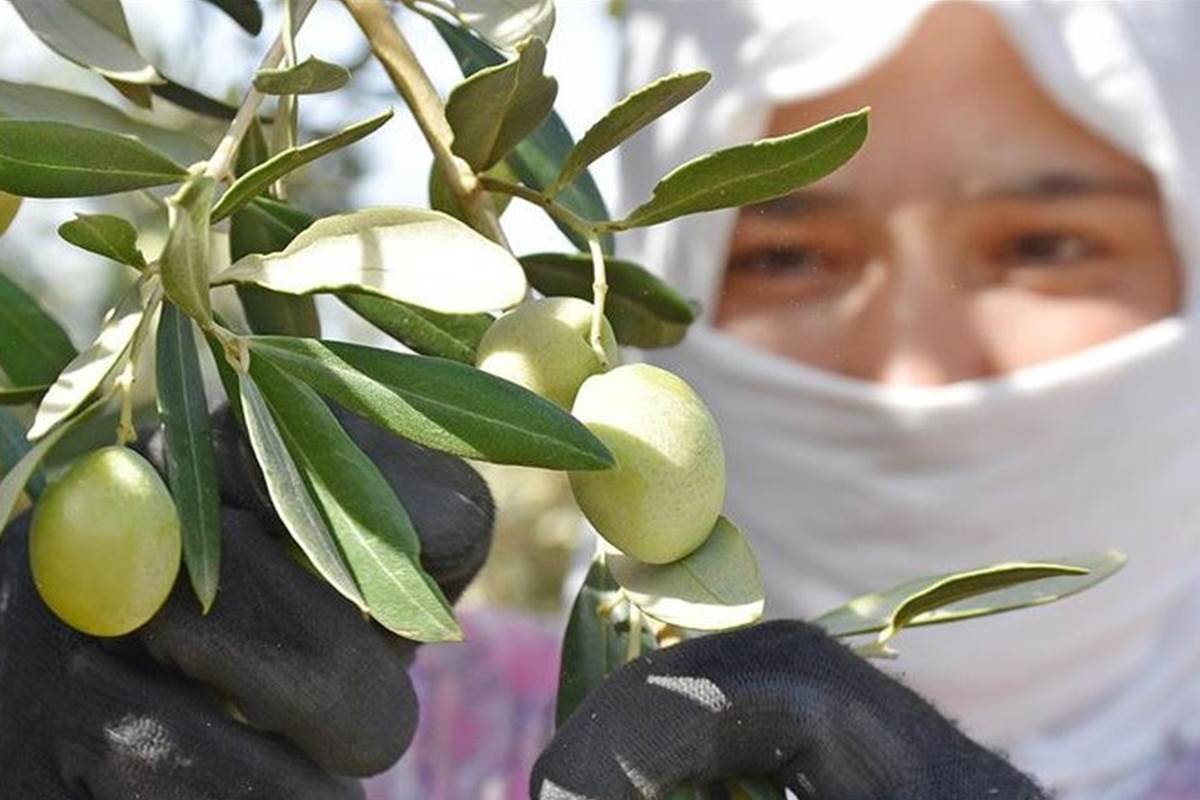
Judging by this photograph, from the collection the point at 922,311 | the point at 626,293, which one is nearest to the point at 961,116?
the point at 922,311

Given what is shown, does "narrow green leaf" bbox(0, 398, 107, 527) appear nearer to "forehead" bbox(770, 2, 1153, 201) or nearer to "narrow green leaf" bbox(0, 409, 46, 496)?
"narrow green leaf" bbox(0, 409, 46, 496)

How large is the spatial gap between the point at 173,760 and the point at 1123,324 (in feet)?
5.77

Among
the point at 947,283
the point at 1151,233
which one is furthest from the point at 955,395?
the point at 1151,233

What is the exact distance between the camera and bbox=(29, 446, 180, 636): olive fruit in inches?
22.8

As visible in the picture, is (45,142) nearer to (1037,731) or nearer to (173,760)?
(173,760)

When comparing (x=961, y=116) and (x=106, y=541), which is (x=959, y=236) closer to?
(x=961, y=116)

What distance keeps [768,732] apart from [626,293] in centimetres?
19

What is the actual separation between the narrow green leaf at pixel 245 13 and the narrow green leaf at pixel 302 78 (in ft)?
0.72

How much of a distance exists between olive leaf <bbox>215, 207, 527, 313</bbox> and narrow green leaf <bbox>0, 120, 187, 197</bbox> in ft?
0.19

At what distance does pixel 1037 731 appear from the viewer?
2.53 metres

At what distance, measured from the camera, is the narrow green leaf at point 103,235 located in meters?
0.58

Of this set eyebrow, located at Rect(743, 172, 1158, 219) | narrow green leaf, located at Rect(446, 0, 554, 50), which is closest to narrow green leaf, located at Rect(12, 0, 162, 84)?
narrow green leaf, located at Rect(446, 0, 554, 50)

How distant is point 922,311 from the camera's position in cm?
219

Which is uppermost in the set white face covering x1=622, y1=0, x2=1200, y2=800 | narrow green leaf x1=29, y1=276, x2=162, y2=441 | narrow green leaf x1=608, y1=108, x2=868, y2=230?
narrow green leaf x1=608, y1=108, x2=868, y2=230
